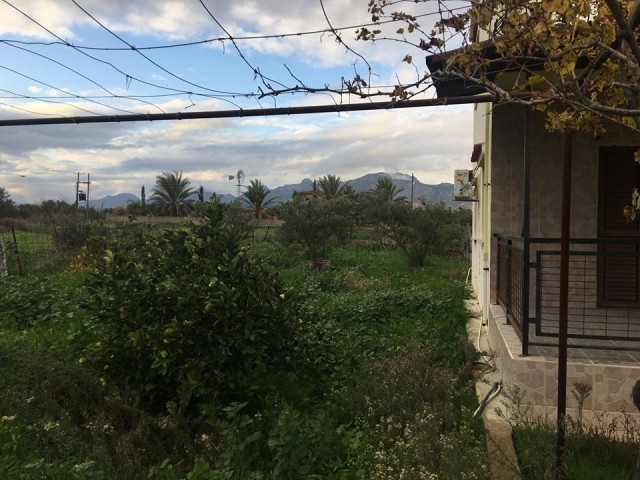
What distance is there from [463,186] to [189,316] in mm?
8314

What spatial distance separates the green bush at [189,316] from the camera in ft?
13.4

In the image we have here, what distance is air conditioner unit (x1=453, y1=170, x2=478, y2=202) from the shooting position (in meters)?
10.6

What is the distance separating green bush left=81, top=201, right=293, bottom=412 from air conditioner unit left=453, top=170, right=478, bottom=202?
697cm

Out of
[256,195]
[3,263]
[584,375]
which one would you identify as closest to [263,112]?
[584,375]

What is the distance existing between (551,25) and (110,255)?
3891 millimetres

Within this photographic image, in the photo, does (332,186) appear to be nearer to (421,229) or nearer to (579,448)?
(421,229)

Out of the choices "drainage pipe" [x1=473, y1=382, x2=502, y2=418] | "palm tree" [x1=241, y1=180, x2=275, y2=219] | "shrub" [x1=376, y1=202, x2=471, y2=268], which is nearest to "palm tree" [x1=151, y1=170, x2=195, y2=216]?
"palm tree" [x1=241, y1=180, x2=275, y2=219]

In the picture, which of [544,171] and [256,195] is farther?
[256,195]

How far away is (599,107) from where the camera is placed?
2.18 metres

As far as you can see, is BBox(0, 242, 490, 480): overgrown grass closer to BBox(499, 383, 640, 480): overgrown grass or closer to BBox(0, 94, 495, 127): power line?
BBox(499, 383, 640, 480): overgrown grass

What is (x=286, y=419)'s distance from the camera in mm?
3328

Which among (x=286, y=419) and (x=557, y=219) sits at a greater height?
(x=557, y=219)

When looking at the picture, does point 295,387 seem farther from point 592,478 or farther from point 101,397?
point 592,478

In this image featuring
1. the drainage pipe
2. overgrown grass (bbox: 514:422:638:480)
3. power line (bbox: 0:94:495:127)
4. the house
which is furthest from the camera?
the house
